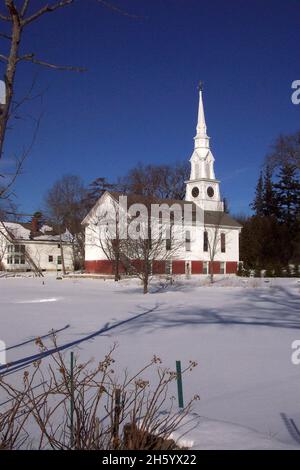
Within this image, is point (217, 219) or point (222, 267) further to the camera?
point (222, 267)

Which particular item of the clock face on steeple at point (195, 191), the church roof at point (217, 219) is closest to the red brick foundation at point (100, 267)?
the church roof at point (217, 219)

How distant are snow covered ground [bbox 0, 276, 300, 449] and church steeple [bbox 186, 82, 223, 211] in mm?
31039

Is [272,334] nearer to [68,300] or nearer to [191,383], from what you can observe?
[191,383]

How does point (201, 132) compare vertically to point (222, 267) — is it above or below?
above

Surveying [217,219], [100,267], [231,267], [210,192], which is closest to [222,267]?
[231,267]

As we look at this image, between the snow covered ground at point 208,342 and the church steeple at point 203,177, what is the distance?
3104 centimetres

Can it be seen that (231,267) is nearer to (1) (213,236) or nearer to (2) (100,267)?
(1) (213,236)

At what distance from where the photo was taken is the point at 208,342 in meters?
14.0

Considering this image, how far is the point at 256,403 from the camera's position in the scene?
27.5 ft

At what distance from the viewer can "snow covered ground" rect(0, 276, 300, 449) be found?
7144 millimetres

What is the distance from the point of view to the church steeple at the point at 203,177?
197 feet

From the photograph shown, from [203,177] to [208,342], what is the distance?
156ft
